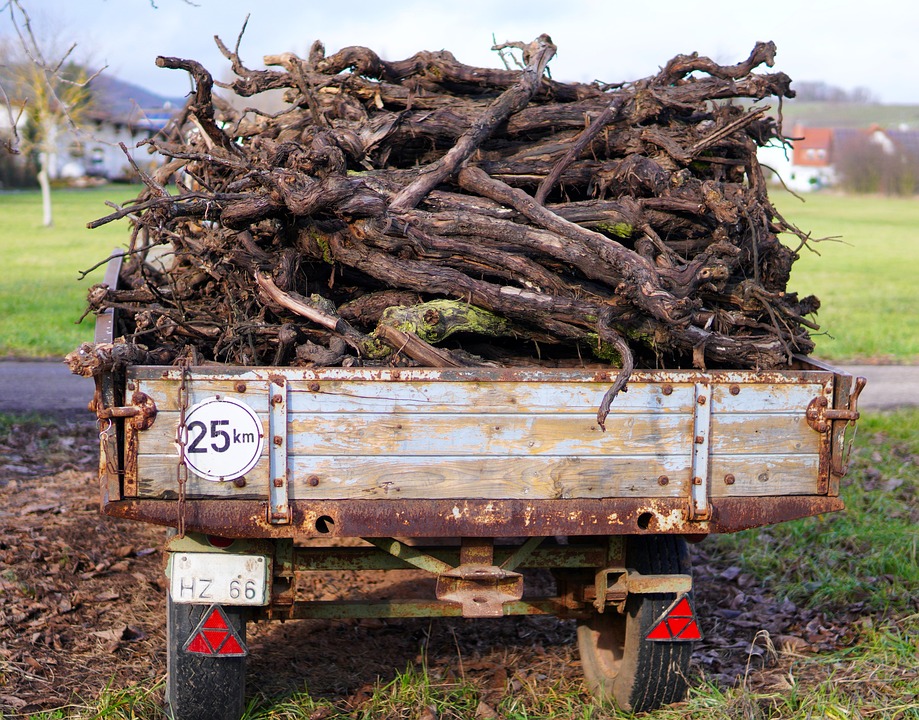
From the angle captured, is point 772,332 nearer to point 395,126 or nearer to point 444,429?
point 444,429

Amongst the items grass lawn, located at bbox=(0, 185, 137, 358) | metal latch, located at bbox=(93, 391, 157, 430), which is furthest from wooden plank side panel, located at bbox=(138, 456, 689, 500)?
grass lawn, located at bbox=(0, 185, 137, 358)

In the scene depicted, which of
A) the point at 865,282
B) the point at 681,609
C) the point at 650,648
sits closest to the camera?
the point at 681,609

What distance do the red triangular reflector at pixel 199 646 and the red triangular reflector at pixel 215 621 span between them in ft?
0.12

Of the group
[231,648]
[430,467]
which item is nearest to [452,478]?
[430,467]

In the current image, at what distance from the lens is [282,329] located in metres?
3.55

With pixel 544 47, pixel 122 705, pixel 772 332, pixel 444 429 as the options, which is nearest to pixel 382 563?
pixel 444 429

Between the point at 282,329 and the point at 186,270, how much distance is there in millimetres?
1451

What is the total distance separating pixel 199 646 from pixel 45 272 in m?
18.3

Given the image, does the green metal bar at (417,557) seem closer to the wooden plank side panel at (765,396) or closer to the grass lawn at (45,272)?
the wooden plank side panel at (765,396)

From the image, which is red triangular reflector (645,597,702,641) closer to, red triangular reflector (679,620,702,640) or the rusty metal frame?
red triangular reflector (679,620,702,640)

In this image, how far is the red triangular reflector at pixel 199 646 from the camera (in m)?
3.36

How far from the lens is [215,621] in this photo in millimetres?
3367

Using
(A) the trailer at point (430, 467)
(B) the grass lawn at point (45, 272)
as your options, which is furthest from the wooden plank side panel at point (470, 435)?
(B) the grass lawn at point (45, 272)

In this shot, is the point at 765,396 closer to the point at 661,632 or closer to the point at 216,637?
the point at 661,632
